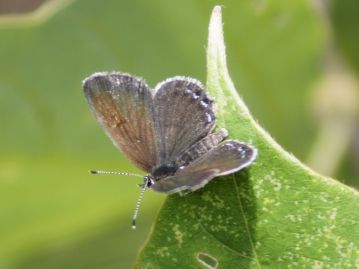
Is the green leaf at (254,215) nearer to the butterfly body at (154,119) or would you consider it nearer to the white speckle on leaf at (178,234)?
the white speckle on leaf at (178,234)

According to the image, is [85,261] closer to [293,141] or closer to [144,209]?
[144,209]

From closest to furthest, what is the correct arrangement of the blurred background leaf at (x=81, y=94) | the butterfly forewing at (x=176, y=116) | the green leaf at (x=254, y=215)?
the green leaf at (x=254, y=215)
the butterfly forewing at (x=176, y=116)
the blurred background leaf at (x=81, y=94)

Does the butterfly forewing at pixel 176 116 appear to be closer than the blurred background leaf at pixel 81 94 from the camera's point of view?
Yes

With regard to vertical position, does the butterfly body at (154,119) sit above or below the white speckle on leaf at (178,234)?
above

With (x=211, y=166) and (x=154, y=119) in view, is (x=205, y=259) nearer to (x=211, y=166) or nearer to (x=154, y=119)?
(x=211, y=166)

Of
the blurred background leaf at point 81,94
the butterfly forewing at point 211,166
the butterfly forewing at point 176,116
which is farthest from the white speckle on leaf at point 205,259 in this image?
the blurred background leaf at point 81,94

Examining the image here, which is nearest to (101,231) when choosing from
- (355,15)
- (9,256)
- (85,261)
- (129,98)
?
(85,261)

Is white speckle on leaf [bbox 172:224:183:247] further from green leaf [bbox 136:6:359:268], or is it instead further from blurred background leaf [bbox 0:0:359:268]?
blurred background leaf [bbox 0:0:359:268]

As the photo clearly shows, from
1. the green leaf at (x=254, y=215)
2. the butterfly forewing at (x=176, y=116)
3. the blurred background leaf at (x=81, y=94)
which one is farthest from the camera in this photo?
the blurred background leaf at (x=81, y=94)
